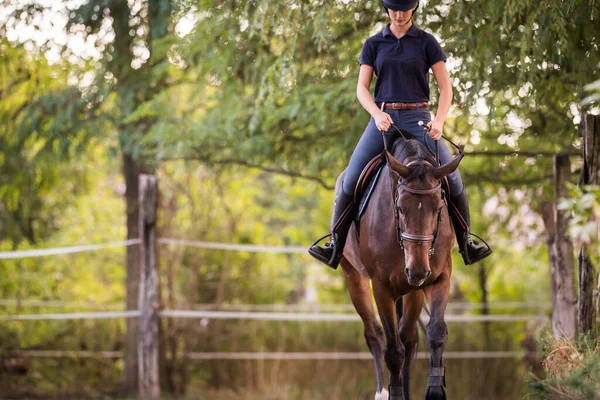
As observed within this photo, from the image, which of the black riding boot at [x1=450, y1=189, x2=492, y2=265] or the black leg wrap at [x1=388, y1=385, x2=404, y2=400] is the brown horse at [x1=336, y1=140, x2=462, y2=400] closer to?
the black leg wrap at [x1=388, y1=385, x2=404, y2=400]

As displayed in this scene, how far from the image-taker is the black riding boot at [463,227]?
502 cm

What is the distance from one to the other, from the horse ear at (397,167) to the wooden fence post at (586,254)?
73.5 inches

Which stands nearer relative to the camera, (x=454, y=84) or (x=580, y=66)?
(x=580, y=66)

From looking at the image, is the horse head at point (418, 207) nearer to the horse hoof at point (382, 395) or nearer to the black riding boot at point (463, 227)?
the black riding boot at point (463, 227)

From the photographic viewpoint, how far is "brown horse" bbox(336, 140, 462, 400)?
4.42m

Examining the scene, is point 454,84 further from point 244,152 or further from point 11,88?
point 11,88

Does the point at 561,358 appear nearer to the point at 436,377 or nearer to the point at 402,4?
the point at 436,377

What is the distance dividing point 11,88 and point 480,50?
7.29 m

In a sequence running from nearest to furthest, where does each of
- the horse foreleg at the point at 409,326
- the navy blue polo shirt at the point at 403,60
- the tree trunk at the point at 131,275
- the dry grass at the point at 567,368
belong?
1. the dry grass at the point at 567,368
2. the navy blue polo shirt at the point at 403,60
3. the horse foreleg at the point at 409,326
4. the tree trunk at the point at 131,275

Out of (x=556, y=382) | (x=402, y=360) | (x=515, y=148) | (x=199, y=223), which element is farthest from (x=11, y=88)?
(x=556, y=382)

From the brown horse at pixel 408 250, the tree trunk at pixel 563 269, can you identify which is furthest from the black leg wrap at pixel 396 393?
the tree trunk at pixel 563 269

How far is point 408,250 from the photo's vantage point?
4.43m

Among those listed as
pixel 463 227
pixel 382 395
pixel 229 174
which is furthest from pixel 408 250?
pixel 229 174

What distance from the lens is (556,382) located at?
3680mm
